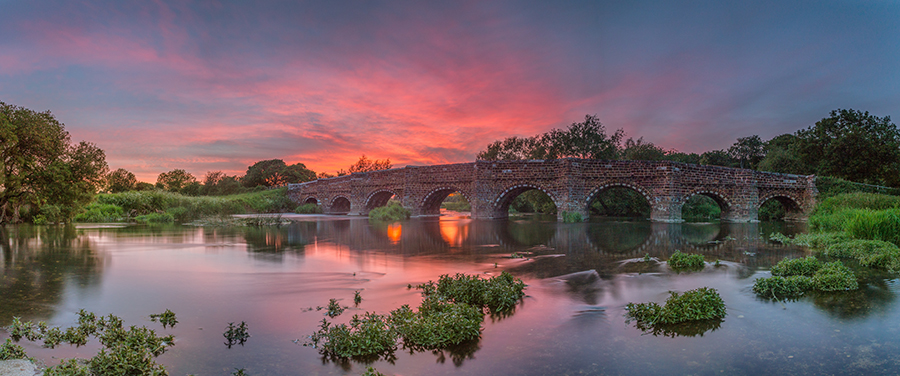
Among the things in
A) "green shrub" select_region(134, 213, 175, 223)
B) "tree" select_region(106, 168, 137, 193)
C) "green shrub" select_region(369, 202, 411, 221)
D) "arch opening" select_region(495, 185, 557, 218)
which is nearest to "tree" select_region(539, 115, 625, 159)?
"arch opening" select_region(495, 185, 557, 218)

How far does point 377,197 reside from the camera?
41438mm

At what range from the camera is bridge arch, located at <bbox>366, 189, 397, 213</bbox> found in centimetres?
3920

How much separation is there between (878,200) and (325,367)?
2746 cm

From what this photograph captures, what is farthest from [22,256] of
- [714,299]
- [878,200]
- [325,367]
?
[878,200]

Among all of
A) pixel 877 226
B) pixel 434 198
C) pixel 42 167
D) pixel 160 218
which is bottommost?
pixel 877 226

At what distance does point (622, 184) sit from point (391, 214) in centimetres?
1750

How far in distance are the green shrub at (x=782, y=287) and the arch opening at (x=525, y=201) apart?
74.7ft

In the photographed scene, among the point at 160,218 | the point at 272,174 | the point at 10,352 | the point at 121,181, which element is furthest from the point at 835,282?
the point at 121,181

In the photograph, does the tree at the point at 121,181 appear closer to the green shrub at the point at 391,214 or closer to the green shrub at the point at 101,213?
the green shrub at the point at 101,213

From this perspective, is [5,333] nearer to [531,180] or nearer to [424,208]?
[531,180]

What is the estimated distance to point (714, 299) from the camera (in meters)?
5.73

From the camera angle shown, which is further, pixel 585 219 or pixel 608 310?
pixel 585 219

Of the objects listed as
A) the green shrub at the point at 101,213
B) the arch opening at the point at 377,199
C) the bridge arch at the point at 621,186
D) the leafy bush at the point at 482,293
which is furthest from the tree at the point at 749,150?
the green shrub at the point at 101,213

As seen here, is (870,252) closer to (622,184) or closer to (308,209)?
(622,184)
